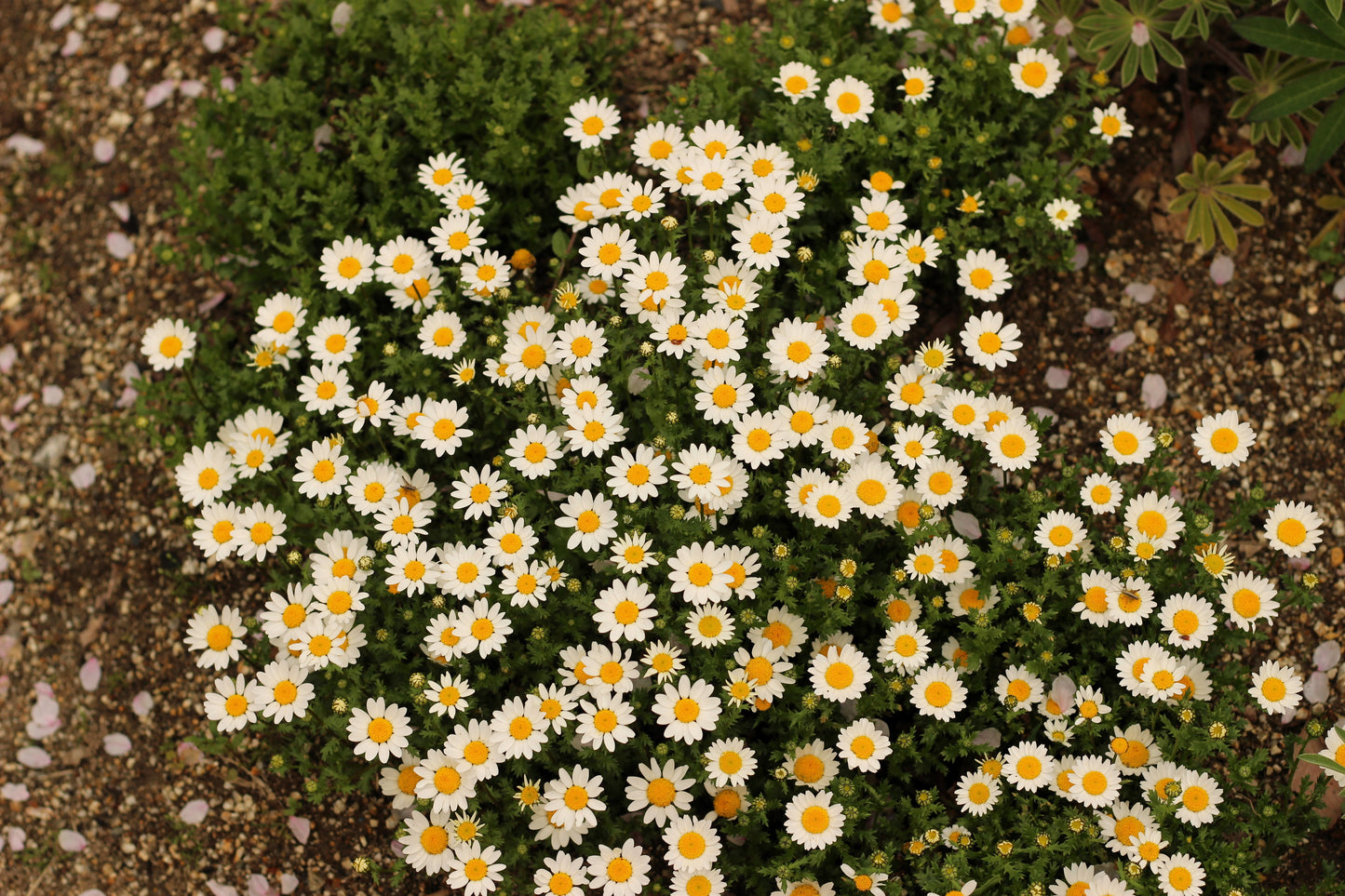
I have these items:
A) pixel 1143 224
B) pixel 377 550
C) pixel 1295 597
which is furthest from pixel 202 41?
pixel 1295 597

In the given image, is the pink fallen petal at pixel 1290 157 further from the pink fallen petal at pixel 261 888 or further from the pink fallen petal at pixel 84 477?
the pink fallen petal at pixel 84 477

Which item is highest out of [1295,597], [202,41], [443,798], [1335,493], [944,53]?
[202,41]

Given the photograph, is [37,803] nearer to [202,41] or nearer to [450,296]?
[450,296]

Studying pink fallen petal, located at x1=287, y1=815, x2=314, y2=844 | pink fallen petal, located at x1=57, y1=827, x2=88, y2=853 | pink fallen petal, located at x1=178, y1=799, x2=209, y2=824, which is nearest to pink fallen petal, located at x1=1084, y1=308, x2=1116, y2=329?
pink fallen petal, located at x1=287, y1=815, x2=314, y2=844

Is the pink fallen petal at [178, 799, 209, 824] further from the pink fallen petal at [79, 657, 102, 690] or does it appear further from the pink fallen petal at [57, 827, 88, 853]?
the pink fallen petal at [79, 657, 102, 690]

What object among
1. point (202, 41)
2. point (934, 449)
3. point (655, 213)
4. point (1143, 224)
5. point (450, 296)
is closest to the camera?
point (934, 449)

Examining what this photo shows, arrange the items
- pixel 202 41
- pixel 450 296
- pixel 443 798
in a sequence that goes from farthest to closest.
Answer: pixel 202 41 → pixel 450 296 → pixel 443 798
